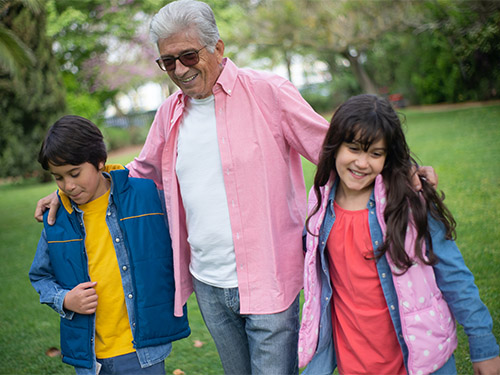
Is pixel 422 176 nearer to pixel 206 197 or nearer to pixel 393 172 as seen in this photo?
pixel 393 172

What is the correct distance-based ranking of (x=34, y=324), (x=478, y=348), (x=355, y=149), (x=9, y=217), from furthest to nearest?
1. (x=9, y=217)
2. (x=34, y=324)
3. (x=355, y=149)
4. (x=478, y=348)

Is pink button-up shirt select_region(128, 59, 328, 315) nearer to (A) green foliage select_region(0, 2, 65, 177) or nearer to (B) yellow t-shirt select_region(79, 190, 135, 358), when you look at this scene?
(B) yellow t-shirt select_region(79, 190, 135, 358)

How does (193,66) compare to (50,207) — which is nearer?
(193,66)

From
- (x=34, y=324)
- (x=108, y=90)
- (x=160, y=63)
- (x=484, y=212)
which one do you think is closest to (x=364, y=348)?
(x=160, y=63)

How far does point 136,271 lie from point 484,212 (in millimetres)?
5113

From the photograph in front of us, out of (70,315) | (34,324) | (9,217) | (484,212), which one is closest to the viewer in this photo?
(70,315)

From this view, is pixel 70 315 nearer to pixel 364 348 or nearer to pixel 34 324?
pixel 364 348

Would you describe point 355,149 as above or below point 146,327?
above

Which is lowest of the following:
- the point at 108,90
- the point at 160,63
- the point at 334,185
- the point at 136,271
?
the point at 136,271

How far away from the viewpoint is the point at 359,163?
1.85m

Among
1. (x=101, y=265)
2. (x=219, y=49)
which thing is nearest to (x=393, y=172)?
(x=219, y=49)

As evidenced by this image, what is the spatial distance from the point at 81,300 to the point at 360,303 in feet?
3.96

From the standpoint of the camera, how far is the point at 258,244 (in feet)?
6.70

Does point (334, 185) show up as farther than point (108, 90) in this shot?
No
